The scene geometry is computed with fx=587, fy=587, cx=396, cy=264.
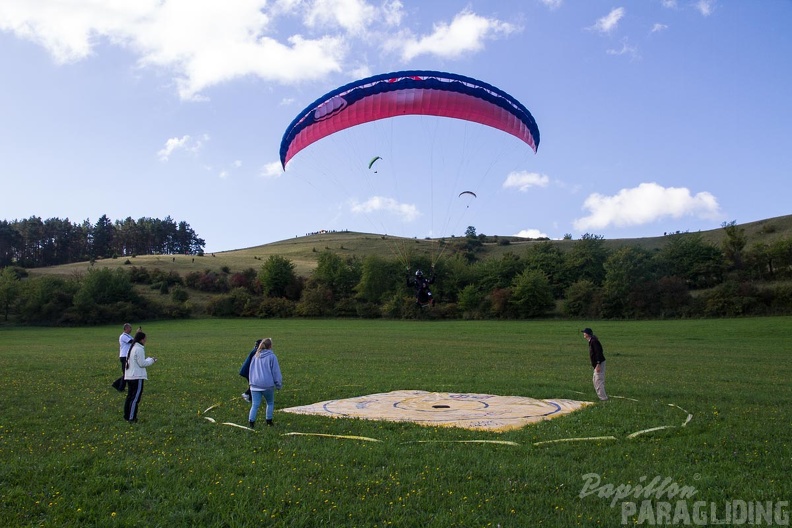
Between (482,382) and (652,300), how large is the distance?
53550 millimetres

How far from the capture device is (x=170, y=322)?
A: 70438mm

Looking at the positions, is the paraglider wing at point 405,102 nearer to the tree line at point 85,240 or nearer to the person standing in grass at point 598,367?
the person standing in grass at point 598,367

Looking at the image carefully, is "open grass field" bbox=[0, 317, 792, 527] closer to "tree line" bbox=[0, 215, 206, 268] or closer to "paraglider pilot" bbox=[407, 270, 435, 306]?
"paraglider pilot" bbox=[407, 270, 435, 306]

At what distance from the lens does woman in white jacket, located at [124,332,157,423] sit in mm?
12339

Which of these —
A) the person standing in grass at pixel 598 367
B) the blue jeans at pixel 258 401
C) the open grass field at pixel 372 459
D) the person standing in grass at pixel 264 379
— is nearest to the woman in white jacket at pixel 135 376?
the open grass field at pixel 372 459

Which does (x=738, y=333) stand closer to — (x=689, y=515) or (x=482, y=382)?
(x=482, y=382)

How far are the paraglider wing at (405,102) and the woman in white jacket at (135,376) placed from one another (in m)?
11.0

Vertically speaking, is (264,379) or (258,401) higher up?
(264,379)

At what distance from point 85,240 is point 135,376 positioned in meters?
142

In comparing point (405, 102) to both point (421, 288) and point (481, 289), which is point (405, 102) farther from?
point (481, 289)

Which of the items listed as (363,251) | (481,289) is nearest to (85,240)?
(363,251)

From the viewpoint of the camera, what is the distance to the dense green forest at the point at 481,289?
6612 cm

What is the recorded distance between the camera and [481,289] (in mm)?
79688

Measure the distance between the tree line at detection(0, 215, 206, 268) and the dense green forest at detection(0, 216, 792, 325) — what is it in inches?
2024
